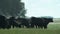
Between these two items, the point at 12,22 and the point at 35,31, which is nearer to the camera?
the point at 35,31

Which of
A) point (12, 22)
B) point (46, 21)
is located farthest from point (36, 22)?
point (12, 22)

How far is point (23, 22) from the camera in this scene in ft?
6.82

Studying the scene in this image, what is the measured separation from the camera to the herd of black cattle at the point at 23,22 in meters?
2.06

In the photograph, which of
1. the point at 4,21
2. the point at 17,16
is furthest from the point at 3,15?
the point at 17,16

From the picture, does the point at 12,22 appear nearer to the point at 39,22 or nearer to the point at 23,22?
the point at 23,22

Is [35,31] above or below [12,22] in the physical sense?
below

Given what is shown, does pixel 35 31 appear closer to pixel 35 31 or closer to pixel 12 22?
pixel 35 31

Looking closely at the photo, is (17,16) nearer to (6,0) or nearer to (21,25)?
(21,25)

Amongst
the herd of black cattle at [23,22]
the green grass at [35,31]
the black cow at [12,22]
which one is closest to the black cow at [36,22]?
the herd of black cattle at [23,22]

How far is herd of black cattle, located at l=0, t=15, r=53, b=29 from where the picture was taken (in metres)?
2.06

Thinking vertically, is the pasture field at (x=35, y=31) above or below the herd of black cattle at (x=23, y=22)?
below

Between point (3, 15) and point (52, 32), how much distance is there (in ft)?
2.77

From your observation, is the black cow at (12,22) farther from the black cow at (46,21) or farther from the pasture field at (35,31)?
the black cow at (46,21)

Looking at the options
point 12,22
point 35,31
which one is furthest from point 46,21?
point 12,22
